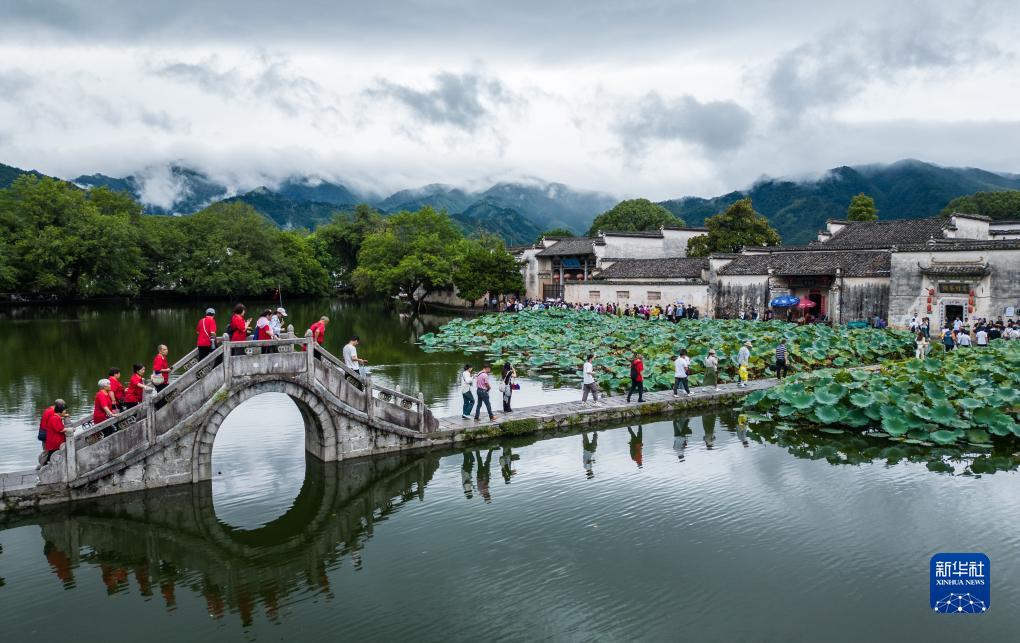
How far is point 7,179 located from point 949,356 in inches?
5994

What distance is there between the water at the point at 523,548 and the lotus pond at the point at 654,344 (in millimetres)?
8218

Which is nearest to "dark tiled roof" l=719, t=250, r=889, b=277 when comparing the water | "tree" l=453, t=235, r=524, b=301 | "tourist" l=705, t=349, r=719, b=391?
"tourist" l=705, t=349, r=719, b=391

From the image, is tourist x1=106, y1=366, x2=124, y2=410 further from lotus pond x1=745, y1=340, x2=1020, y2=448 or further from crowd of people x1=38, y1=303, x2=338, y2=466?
lotus pond x1=745, y1=340, x2=1020, y2=448

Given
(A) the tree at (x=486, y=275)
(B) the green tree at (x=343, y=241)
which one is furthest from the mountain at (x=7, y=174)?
(A) the tree at (x=486, y=275)

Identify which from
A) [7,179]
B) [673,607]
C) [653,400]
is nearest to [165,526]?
[673,607]

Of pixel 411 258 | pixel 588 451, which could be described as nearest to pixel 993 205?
pixel 411 258

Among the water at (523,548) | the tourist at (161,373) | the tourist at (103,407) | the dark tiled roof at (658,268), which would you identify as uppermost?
the dark tiled roof at (658,268)

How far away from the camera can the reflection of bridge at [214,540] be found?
944 cm

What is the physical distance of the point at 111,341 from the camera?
33812mm

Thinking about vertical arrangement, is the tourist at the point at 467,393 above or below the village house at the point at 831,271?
below

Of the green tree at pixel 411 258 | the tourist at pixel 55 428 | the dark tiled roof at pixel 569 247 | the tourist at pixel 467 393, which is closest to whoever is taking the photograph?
the tourist at pixel 55 428

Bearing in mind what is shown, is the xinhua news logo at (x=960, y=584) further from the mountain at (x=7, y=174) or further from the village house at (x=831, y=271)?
the mountain at (x=7, y=174)

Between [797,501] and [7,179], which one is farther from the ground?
[7,179]

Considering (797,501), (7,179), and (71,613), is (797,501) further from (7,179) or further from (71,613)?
(7,179)
